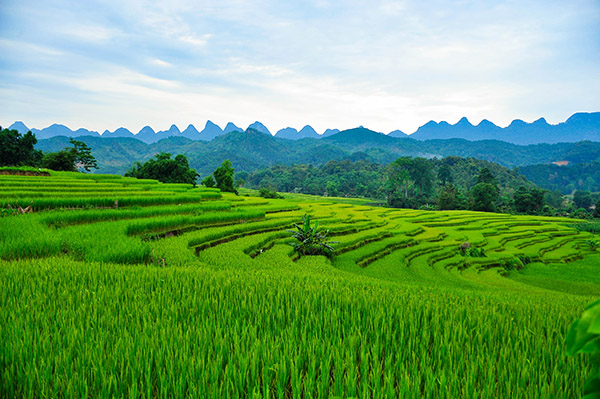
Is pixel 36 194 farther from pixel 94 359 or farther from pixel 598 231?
pixel 598 231

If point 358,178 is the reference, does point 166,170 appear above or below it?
below

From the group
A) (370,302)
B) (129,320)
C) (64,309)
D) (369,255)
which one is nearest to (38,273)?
(64,309)

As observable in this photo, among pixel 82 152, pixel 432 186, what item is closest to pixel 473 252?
pixel 82 152

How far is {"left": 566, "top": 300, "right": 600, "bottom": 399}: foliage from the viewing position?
2.09 feet

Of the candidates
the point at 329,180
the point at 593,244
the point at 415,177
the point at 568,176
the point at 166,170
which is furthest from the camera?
the point at 568,176

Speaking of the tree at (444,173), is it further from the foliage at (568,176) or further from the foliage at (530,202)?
the foliage at (568,176)

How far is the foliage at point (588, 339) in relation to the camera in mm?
637

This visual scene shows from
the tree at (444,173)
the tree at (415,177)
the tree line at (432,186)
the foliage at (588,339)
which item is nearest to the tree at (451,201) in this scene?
the tree line at (432,186)

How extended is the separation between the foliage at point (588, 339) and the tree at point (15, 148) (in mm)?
52643

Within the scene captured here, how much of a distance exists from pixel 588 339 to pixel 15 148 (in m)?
53.6

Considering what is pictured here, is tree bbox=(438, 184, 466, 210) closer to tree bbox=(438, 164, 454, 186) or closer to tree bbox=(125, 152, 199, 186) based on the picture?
tree bbox=(438, 164, 454, 186)

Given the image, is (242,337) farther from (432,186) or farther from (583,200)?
(583,200)

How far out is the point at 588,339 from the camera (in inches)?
27.8

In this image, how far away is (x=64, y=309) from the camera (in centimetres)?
325
